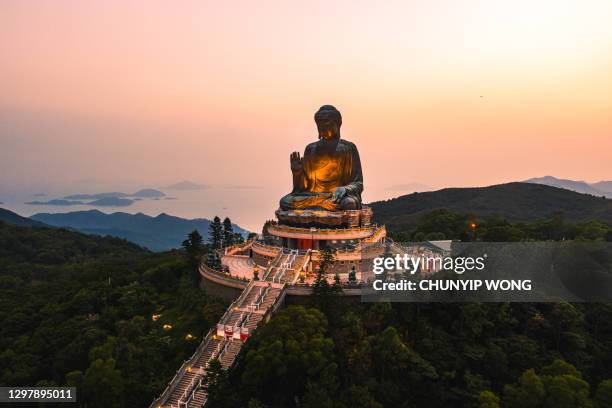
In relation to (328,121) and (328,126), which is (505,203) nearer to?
(328,126)

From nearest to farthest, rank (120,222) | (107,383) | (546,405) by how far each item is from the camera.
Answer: (546,405) < (107,383) < (120,222)

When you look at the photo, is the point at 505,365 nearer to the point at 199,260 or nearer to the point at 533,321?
the point at 533,321

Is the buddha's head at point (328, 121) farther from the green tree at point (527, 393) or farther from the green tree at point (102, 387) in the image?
the green tree at point (102, 387)

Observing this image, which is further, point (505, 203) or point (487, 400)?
point (505, 203)

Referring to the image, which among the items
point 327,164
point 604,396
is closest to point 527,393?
point 604,396

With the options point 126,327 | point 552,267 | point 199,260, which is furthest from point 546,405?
point 199,260

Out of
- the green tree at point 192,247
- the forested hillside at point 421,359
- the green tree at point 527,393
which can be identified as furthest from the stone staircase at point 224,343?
the green tree at point 527,393
